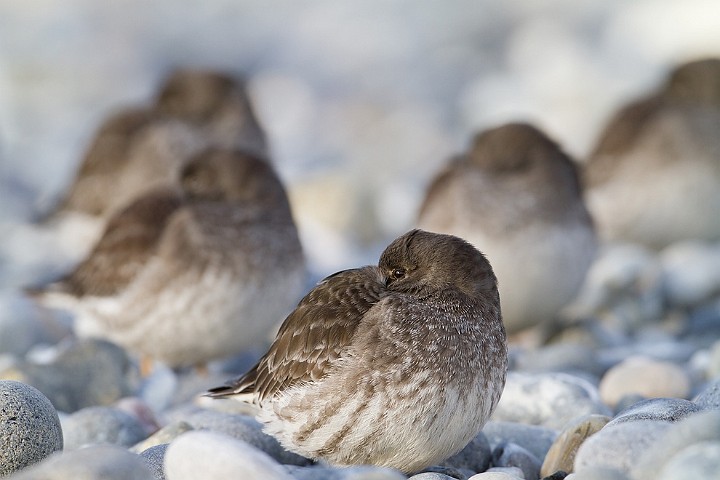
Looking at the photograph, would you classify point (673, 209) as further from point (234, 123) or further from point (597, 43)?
point (597, 43)

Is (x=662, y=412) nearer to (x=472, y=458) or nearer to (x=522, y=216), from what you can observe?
(x=472, y=458)

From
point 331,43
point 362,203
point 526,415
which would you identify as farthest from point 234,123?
point 331,43

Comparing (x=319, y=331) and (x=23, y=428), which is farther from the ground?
(x=319, y=331)

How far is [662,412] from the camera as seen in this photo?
15.6 feet

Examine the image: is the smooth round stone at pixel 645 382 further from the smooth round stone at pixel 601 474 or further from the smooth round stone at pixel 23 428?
the smooth round stone at pixel 23 428

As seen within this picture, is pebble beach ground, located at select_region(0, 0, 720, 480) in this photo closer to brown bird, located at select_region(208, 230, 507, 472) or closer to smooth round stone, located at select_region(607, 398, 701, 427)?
smooth round stone, located at select_region(607, 398, 701, 427)

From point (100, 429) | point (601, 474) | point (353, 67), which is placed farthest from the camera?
point (353, 67)

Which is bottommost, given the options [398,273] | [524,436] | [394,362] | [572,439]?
[524,436]

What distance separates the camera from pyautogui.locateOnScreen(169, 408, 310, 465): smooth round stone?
5.55 m

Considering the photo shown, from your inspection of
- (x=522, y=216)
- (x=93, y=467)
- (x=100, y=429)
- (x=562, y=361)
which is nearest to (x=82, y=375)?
(x=100, y=429)

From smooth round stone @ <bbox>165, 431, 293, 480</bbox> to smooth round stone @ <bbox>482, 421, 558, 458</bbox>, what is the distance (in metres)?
1.89

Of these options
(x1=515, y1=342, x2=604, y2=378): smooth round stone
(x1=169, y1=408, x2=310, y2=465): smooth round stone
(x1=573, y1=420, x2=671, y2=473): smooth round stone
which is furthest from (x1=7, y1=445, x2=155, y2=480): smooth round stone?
(x1=515, y1=342, x2=604, y2=378): smooth round stone

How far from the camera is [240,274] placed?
8102 mm

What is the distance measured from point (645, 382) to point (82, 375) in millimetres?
3259
